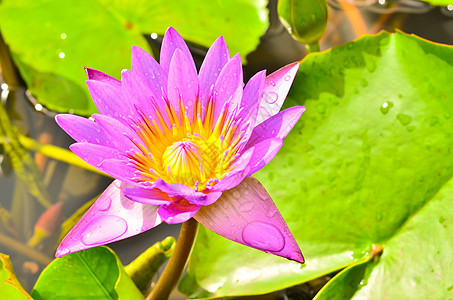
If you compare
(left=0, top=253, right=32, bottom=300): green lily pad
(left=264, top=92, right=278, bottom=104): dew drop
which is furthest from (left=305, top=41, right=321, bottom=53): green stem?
(left=0, top=253, right=32, bottom=300): green lily pad

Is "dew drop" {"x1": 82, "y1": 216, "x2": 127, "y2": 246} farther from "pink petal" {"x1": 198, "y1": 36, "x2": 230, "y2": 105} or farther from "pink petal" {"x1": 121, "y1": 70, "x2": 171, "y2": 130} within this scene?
"pink petal" {"x1": 198, "y1": 36, "x2": 230, "y2": 105}

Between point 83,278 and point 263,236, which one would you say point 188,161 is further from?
point 83,278

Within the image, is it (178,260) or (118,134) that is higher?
(118,134)

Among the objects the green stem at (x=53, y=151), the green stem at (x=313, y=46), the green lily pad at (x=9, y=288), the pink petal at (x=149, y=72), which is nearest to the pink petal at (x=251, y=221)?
the pink petal at (x=149, y=72)

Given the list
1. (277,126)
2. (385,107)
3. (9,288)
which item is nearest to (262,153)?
(277,126)

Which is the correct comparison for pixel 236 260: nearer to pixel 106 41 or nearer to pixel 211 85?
pixel 211 85

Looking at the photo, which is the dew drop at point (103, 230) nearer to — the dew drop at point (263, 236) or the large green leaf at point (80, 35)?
the dew drop at point (263, 236)
